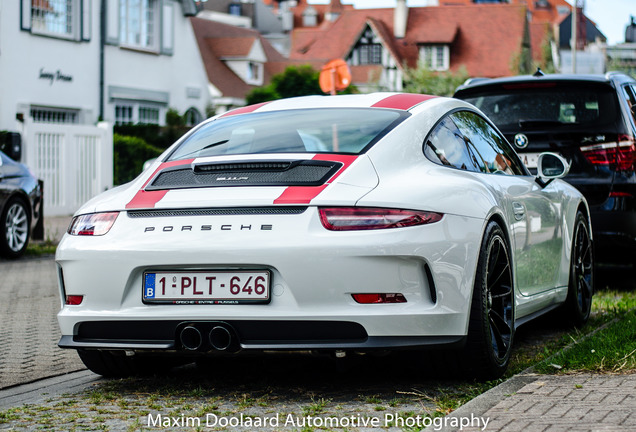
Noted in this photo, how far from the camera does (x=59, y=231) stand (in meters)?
17.3

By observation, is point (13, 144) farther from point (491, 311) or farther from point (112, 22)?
point (112, 22)

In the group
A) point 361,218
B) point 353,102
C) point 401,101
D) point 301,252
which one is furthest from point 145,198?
point 401,101

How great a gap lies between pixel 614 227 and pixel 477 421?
496 cm

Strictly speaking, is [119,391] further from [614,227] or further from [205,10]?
[205,10]

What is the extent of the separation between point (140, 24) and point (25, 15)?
5137 mm

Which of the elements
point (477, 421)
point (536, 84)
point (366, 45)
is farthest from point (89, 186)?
point (366, 45)

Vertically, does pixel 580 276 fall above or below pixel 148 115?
below

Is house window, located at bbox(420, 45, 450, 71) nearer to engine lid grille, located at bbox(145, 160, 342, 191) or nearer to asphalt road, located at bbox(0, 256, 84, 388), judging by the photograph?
asphalt road, located at bbox(0, 256, 84, 388)

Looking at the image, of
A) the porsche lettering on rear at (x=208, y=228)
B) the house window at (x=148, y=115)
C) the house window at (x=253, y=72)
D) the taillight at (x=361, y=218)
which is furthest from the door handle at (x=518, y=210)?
the house window at (x=253, y=72)

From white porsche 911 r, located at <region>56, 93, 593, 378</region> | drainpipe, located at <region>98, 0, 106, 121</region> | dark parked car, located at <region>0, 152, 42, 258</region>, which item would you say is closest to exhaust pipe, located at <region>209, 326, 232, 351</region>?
white porsche 911 r, located at <region>56, 93, 593, 378</region>

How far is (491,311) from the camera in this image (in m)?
5.29

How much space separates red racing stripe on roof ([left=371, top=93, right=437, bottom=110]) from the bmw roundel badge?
294cm

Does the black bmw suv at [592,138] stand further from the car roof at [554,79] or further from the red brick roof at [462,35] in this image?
the red brick roof at [462,35]

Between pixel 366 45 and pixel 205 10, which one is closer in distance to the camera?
pixel 366 45
